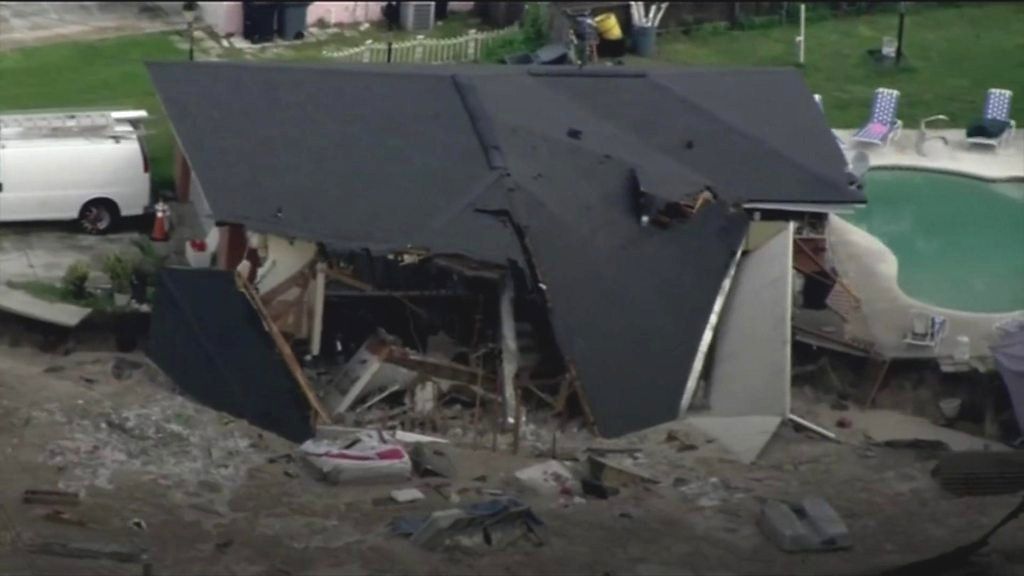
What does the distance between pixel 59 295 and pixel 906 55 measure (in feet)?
58.8

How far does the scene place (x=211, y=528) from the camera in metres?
19.7

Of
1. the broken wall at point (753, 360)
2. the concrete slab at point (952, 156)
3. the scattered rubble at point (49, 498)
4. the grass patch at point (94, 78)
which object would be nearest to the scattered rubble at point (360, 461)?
the scattered rubble at point (49, 498)

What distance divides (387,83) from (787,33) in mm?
13426

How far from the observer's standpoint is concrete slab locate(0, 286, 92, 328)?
24016 mm

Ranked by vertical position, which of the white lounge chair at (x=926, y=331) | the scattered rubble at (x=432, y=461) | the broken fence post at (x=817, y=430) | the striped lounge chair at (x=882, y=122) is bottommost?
the broken fence post at (x=817, y=430)

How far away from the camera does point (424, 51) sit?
34.8 meters

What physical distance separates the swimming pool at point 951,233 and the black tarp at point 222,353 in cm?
921

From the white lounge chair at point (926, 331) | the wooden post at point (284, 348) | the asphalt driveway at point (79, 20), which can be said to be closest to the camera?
the wooden post at point (284, 348)

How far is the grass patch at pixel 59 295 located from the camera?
24969 mm

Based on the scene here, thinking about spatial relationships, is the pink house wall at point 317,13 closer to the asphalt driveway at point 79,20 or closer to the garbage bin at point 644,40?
the asphalt driveway at point 79,20

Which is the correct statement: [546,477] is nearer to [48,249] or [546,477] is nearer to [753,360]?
[753,360]

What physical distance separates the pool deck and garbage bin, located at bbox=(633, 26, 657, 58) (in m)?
4.44

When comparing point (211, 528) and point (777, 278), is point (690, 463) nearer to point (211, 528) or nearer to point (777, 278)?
point (777, 278)

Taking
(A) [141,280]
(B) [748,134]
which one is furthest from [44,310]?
(B) [748,134]
